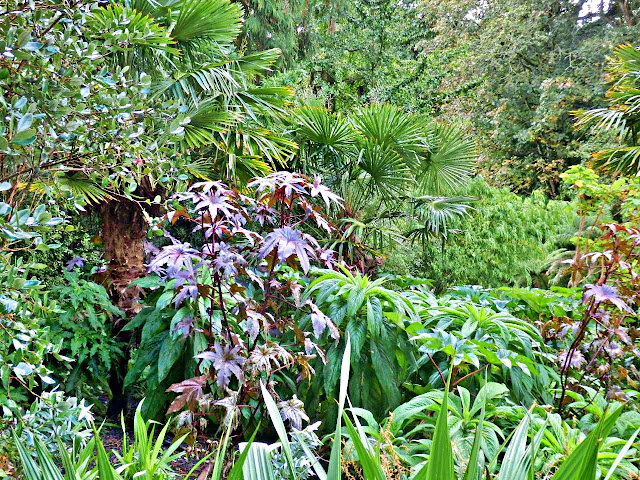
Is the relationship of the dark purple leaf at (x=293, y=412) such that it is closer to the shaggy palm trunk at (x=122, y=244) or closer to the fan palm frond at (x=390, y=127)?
the shaggy palm trunk at (x=122, y=244)

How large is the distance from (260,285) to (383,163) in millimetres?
3790

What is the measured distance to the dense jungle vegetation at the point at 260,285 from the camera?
4.65ft

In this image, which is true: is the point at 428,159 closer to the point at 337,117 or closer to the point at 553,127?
the point at 337,117

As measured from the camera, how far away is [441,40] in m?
13.8

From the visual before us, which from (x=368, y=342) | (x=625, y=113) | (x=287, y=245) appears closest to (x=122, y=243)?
(x=368, y=342)

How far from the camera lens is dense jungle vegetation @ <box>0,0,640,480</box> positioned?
55.8 inches

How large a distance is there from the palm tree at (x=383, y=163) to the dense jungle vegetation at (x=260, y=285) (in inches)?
1.2

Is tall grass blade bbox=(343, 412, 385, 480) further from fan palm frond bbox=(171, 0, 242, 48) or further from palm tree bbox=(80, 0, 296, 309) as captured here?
fan palm frond bbox=(171, 0, 242, 48)

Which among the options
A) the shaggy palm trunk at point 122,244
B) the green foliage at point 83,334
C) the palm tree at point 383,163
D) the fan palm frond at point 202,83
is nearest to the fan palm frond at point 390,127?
the palm tree at point 383,163

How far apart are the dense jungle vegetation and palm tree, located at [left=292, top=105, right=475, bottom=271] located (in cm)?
3

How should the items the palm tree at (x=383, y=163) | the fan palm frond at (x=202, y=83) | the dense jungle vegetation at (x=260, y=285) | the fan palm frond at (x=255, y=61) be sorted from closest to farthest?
1. the dense jungle vegetation at (x=260, y=285)
2. the fan palm frond at (x=202, y=83)
3. the fan palm frond at (x=255, y=61)
4. the palm tree at (x=383, y=163)

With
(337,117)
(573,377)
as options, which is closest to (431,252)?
(337,117)

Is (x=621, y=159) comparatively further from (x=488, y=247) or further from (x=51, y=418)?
(x=51, y=418)

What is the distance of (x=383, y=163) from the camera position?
5.77 meters
